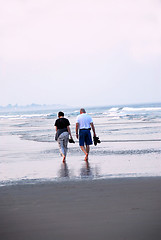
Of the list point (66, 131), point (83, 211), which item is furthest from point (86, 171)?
point (83, 211)

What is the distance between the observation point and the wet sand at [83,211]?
5008 mm

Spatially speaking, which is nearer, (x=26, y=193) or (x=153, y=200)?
(x=153, y=200)

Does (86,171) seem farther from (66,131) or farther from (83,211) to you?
(83,211)

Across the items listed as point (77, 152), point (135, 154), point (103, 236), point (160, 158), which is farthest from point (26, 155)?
point (103, 236)

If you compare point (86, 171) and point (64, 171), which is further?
point (64, 171)

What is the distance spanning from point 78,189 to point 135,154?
19.5 ft

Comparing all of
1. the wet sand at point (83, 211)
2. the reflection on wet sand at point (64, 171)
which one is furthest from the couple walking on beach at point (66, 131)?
the wet sand at point (83, 211)

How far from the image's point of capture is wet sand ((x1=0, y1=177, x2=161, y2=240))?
16.4 ft

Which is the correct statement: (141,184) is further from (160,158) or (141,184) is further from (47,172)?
(160,158)

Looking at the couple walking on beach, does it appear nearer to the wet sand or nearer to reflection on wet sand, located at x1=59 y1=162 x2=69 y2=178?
reflection on wet sand, located at x1=59 y1=162 x2=69 y2=178

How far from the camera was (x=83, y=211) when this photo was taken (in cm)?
597

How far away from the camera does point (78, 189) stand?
25.2 ft

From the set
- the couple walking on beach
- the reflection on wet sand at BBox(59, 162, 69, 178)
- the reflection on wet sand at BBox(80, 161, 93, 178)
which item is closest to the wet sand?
the reflection on wet sand at BBox(80, 161, 93, 178)

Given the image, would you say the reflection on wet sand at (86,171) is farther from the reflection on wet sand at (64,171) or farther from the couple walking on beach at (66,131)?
the couple walking on beach at (66,131)
